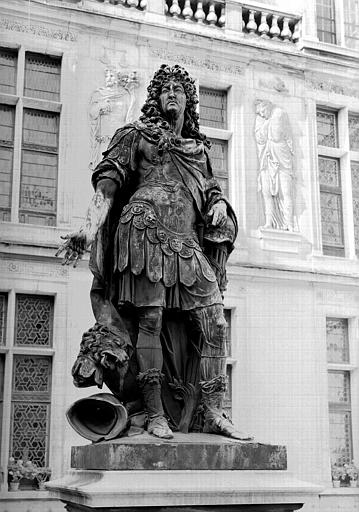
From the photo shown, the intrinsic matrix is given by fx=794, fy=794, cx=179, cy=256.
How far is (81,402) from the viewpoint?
3.83m

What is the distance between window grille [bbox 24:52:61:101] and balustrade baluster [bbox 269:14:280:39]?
132 inches

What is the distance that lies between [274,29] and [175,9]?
5.24 ft

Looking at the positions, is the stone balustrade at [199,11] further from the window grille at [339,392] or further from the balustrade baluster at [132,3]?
the window grille at [339,392]

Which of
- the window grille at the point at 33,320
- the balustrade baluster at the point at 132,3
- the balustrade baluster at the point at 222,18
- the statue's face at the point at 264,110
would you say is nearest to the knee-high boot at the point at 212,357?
the window grille at the point at 33,320

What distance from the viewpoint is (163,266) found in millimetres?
4047

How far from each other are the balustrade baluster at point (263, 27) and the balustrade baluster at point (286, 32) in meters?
0.28

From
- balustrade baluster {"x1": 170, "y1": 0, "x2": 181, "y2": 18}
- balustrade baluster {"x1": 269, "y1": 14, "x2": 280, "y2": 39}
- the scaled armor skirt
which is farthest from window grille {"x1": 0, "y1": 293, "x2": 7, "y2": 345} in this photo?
the scaled armor skirt

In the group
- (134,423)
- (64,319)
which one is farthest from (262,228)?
(134,423)

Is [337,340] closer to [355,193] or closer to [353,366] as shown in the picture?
[353,366]

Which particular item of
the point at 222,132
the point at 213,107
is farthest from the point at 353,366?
the point at 213,107

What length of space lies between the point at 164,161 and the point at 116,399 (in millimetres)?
1335

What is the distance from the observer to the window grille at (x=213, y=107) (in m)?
11.5

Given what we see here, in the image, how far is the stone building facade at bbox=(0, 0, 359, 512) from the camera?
32.0 feet

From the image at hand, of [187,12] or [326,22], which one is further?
[326,22]
